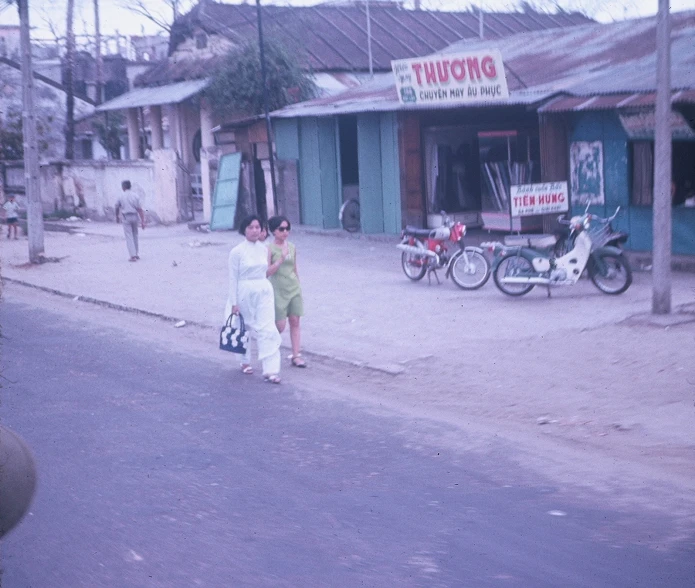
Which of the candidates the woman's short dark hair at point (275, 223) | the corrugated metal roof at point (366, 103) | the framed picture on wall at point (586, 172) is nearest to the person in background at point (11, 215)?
the corrugated metal roof at point (366, 103)

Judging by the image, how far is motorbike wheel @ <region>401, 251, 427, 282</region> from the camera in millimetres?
15797

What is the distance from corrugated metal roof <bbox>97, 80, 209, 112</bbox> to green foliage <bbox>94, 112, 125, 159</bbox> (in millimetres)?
4207

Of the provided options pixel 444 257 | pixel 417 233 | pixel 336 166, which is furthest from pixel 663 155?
pixel 336 166

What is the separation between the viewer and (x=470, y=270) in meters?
14.9

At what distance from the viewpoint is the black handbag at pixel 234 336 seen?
31.3 ft

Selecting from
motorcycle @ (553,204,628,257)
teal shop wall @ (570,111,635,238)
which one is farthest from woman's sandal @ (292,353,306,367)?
teal shop wall @ (570,111,635,238)

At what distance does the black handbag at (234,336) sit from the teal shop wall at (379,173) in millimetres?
12558

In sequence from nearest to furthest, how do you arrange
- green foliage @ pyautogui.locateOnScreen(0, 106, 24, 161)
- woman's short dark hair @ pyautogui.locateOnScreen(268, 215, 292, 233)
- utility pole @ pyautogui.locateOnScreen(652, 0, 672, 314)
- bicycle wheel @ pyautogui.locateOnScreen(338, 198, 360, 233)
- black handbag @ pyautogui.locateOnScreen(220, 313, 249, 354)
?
black handbag @ pyautogui.locateOnScreen(220, 313, 249, 354) < woman's short dark hair @ pyautogui.locateOnScreen(268, 215, 292, 233) < utility pole @ pyautogui.locateOnScreen(652, 0, 672, 314) < bicycle wheel @ pyautogui.locateOnScreen(338, 198, 360, 233) < green foliage @ pyautogui.locateOnScreen(0, 106, 24, 161)

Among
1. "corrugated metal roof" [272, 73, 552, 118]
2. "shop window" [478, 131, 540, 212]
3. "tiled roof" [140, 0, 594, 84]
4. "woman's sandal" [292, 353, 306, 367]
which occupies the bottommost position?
"woman's sandal" [292, 353, 306, 367]

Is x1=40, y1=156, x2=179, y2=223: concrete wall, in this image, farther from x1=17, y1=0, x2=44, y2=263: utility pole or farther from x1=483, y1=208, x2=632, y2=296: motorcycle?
x1=483, y1=208, x2=632, y2=296: motorcycle

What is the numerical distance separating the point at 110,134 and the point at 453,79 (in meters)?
24.5

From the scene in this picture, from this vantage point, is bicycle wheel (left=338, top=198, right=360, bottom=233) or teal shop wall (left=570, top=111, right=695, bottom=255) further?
bicycle wheel (left=338, top=198, right=360, bottom=233)

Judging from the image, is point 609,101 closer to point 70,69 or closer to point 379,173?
point 379,173

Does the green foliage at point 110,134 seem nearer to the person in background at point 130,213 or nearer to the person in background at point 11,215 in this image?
the person in background at point 11,215
